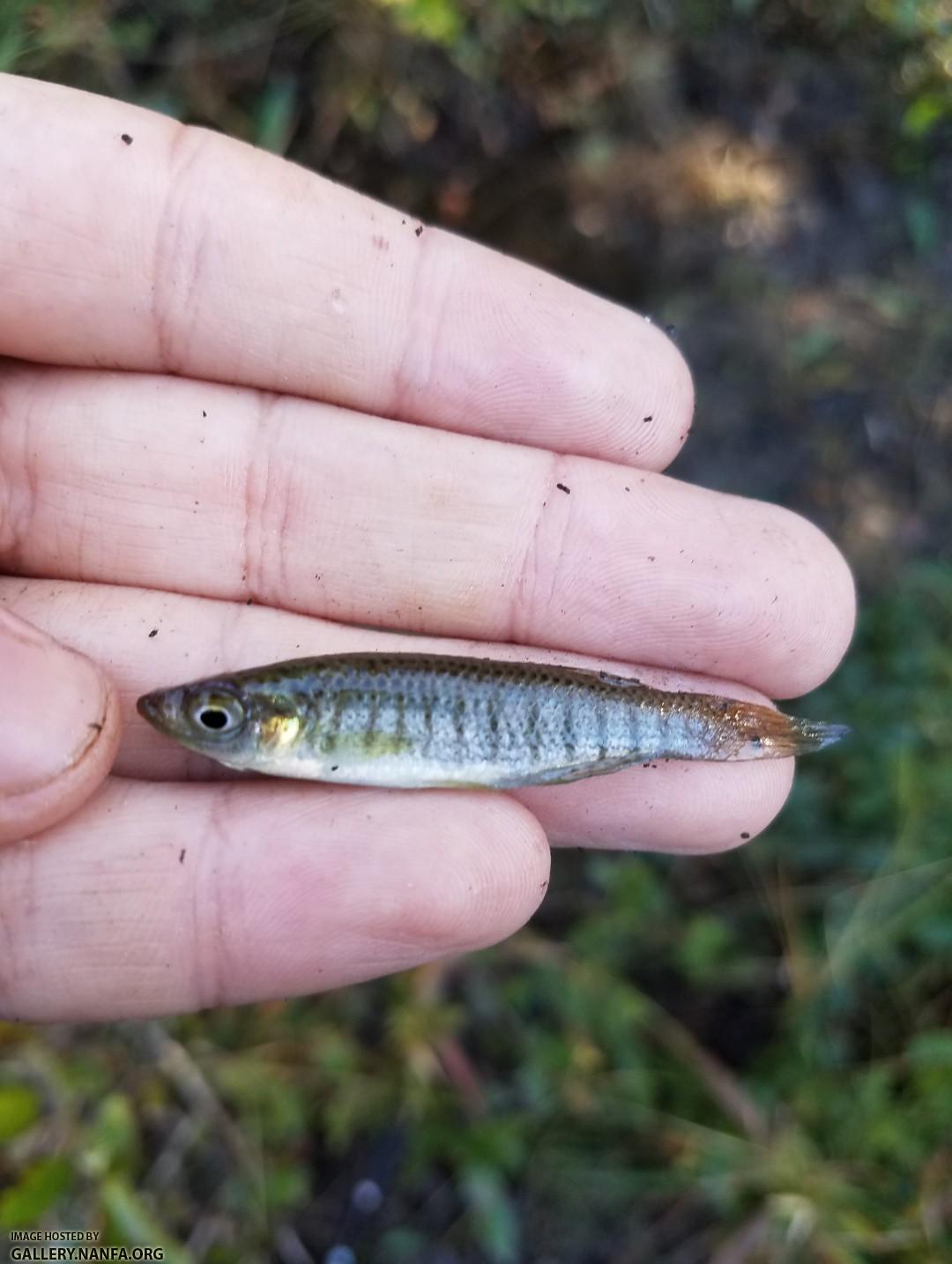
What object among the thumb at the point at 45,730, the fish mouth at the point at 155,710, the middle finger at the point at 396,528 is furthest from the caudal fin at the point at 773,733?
the thumb at the point at 45,730

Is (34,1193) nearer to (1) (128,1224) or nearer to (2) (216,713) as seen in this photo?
(1) (128,1224)

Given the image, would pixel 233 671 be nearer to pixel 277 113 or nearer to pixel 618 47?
pixel 277 113

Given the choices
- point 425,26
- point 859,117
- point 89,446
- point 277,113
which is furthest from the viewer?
point 859,117

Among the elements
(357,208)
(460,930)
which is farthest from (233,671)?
(357,208)

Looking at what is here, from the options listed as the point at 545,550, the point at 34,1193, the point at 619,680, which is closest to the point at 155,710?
the point at 545,550

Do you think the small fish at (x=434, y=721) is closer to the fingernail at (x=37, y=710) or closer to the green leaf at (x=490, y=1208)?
the fingernail at (x=37, y=710)

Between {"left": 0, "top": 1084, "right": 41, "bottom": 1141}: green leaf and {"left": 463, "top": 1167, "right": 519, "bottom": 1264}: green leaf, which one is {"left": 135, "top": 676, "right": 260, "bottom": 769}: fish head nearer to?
{"left": 0, "top": 1084, "right": 41, "bottom": 1141}: green leaf
